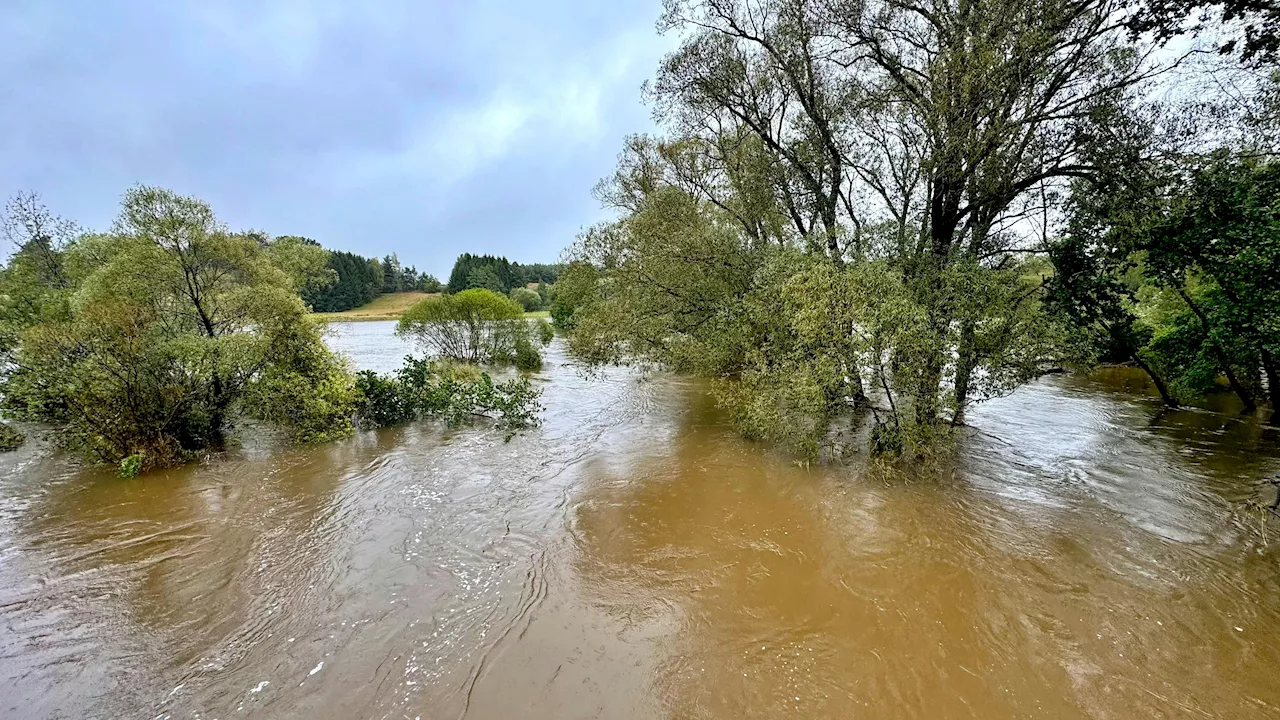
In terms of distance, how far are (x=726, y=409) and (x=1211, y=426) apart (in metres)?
12.5

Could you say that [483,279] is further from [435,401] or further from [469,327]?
[435,401]

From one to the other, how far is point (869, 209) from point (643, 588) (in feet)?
37.8

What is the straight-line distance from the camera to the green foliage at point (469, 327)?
2239 centimetres

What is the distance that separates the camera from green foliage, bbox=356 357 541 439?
1338 centimetres

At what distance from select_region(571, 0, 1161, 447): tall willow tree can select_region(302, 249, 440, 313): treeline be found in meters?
59.5

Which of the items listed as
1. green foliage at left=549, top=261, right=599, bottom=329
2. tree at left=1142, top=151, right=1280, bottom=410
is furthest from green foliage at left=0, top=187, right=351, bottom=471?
tree at left=1142, top=151, right=1280, bottom=410

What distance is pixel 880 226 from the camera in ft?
35.1

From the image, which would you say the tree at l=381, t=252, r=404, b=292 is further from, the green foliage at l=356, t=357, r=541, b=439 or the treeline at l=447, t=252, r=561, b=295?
the green foliage at l=356, t=357, r=541, b=439

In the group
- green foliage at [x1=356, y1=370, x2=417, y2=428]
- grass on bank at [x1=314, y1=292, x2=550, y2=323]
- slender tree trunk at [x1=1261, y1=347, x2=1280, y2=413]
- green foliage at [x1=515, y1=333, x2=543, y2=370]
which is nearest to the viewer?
slender tree trunk at [x1=1261, y1=347, x2=1280, y2=413]

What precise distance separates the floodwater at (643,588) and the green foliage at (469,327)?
1282 centimetres

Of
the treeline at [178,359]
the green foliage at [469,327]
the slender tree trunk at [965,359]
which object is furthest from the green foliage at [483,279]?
the slender tree trunk at [965,359]

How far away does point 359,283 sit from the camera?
246 ft

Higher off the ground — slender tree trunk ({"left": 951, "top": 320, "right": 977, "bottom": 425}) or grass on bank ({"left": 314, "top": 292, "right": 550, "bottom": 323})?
grass on bank ({"left": 314, "top": 292, "right": 550, "bottom": 323})

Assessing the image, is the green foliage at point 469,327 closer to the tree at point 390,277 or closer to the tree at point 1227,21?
the tree at point 1227,21
